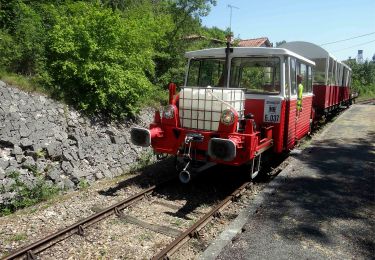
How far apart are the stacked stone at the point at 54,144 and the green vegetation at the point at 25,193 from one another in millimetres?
138

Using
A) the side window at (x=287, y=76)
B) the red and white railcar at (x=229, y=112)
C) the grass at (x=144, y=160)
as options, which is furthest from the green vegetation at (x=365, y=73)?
the red and white railcar at (x=229, y=112)

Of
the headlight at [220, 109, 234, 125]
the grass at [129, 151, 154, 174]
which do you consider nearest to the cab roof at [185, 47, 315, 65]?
the headlight at [220, 109, 234, 125]

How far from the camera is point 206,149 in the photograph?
679 cm

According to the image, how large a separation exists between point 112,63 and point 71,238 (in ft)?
23.6

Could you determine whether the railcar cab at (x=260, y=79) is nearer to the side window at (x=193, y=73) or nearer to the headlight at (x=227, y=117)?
the side window at (x=193, y=73)

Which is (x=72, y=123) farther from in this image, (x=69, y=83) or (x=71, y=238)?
(x=71, y=238)

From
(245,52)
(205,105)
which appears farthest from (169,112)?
(245,52)

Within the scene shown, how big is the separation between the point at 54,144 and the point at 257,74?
5.19m

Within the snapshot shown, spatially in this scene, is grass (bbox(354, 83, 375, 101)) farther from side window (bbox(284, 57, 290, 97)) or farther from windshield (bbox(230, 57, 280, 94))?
windshield (bbox(230, 57, 280, 94))

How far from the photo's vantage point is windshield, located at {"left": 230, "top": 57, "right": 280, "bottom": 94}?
7727 mm

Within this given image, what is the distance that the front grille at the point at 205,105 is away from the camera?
6.85 m

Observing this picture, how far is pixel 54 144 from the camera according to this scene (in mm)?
9164

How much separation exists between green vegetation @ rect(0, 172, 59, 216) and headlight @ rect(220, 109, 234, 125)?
3.90 meters

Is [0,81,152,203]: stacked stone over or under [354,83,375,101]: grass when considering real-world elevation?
under
